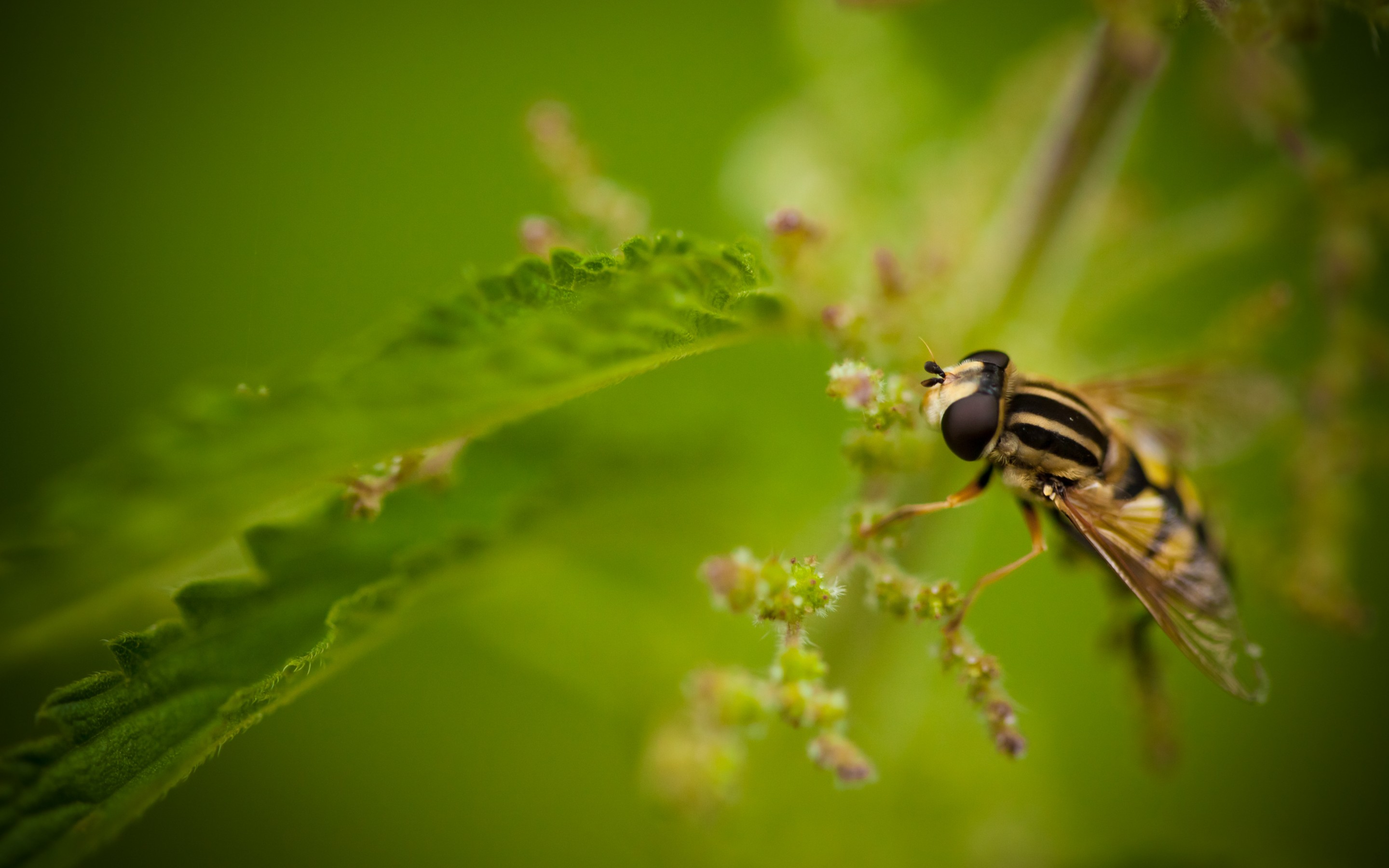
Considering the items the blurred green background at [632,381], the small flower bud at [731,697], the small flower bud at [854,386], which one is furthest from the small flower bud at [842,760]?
the blurred green background at [632,381]

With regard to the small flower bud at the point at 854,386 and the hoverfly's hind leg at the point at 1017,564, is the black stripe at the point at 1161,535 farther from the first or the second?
the small flower bud at the point at 854,386

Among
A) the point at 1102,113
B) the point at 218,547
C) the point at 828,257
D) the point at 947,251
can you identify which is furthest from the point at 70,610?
the point at 1102,113

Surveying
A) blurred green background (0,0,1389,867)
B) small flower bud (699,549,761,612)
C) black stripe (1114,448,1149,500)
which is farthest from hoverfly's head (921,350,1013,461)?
blurred green background (0,0,1389,867)

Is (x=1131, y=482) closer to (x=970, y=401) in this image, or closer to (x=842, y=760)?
(x=970, y=401)

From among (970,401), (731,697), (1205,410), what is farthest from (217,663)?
(1205,410)

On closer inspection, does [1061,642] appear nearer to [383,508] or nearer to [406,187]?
[383,508]
